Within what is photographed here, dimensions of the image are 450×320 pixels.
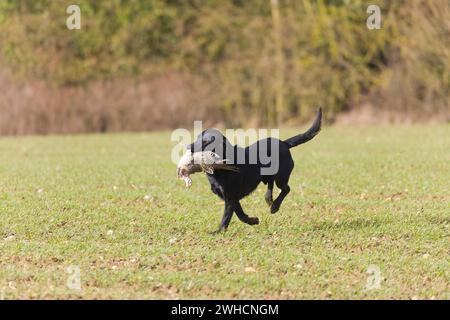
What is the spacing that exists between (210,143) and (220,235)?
1293mm

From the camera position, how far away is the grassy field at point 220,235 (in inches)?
303

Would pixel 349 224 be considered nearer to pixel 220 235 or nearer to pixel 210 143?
pixel 220 235

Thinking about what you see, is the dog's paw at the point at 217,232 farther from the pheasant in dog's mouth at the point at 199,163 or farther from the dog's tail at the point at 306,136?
the dog's tail at the point at 306,136

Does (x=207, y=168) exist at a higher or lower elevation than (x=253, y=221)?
higher

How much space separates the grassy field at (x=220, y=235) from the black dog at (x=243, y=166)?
1.36 ft

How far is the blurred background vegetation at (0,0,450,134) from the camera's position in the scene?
1097 inches

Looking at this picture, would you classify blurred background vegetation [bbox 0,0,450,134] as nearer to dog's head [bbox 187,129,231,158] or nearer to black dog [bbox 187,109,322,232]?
black dog [bbox 187,109,322,232]

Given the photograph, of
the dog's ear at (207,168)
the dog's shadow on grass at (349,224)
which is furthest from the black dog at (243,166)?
the dog's shadow on grass at (349,224)

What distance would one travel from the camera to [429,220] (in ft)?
33.1

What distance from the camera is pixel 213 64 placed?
30875mm

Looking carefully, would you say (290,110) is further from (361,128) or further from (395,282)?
(395,282)

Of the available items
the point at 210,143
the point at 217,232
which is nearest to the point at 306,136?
the point at 217,232

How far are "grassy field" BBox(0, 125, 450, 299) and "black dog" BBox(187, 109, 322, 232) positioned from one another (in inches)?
16.3
